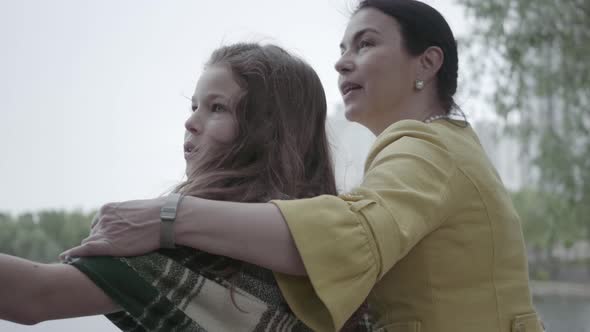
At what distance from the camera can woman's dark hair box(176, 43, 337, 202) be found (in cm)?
96

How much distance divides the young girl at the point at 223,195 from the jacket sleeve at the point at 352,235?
45mm

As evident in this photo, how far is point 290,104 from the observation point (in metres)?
1.08

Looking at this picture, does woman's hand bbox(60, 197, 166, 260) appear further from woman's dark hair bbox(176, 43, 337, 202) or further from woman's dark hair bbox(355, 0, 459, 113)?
woman's dark hair bbox(355, 0, 459, 113)

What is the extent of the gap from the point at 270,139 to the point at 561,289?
29.9 ft

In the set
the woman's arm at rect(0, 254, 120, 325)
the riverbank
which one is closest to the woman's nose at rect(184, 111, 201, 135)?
the woman's arm at rect(0, 254, 120, 325)

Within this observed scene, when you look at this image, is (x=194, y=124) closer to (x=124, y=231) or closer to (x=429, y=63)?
(x=124, y=231)

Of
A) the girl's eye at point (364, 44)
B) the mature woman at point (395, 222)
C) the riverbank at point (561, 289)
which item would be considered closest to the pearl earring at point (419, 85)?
the mature woman at point (395, 222)

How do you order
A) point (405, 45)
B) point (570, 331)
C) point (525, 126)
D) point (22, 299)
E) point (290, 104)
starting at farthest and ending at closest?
point (525, 126), point (570, 331), point (405, 45), point (290, 104), point (22, 299)

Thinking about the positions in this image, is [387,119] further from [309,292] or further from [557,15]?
[557,15]

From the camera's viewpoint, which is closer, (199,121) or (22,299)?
(22,299)

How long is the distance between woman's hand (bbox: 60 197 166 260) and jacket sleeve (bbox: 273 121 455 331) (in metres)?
0.15

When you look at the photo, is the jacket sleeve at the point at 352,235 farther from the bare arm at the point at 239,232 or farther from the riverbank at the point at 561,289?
the riverbank at the point at 561,289

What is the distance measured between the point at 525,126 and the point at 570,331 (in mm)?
1565

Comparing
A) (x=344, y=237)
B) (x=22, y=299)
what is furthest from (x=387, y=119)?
(x=22, y=299)
